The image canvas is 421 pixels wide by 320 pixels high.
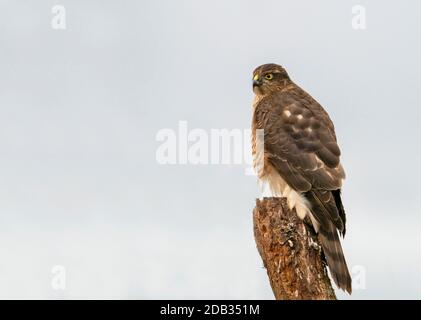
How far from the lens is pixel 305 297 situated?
8.00 metres

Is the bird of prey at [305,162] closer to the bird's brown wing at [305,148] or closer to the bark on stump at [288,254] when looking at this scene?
the bird's brown wing at [305,148]

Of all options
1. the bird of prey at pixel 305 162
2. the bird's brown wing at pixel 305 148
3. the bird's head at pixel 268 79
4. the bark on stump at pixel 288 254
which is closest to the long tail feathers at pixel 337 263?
the bird of prey at pixel 305 162

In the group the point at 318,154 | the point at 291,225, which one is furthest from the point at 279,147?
the point at 291,225

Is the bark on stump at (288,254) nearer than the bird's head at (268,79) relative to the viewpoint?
Yes

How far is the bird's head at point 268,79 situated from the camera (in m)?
12.3

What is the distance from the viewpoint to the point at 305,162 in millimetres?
9875

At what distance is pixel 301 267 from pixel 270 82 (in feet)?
16.2

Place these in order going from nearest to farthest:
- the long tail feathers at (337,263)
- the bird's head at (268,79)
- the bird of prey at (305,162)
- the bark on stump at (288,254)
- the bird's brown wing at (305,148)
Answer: the bark on stump at (288,254), the long tail feathers at (337,263), the bird of prey at (305,162), the bird's brown wing at (305,148), the bird's head at (268,79)

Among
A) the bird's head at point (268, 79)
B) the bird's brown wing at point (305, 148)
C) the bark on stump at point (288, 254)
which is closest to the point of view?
the bark on stump at point (288, 254)

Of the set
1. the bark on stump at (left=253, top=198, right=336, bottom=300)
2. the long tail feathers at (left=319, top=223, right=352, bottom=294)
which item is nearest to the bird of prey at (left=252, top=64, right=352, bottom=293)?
the long tail feathers at (left=319, top=223, right=352, bottom=294)

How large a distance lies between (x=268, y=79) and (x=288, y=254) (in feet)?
15.9

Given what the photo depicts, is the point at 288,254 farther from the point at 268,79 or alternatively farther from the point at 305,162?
the point at 268,79
